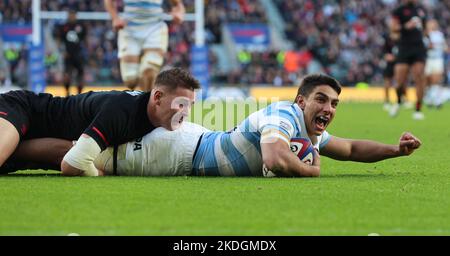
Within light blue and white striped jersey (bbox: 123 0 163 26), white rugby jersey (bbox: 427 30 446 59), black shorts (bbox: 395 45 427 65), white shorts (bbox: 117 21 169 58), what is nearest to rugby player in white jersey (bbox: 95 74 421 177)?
white shorts (bbox: 117 21 169 58)

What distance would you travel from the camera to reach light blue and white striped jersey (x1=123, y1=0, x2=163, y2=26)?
14.7 m

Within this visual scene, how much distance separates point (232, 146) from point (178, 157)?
44cm

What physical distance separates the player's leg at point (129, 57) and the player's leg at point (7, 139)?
23.4 ft

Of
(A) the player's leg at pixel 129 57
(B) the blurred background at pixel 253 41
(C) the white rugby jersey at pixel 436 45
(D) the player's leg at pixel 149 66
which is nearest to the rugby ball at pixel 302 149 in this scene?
(D) the player's leg at pixel 149 66

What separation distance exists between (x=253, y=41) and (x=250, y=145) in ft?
107

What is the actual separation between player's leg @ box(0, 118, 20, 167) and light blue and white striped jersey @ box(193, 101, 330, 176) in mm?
1392

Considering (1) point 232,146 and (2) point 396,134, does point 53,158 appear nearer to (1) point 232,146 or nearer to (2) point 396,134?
(1) point 232,146

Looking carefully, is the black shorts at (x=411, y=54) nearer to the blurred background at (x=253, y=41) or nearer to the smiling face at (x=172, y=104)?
the smiling face at (x=172, y=104)

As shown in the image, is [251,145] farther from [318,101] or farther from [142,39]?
[142,39]

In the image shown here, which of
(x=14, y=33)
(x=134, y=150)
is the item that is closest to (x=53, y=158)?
(x=134, y=150)

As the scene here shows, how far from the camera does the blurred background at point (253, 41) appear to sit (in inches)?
1404

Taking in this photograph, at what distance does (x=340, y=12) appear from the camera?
42.9 metres

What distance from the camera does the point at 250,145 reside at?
7383 mm

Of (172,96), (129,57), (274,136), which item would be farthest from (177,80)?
(129,57)
